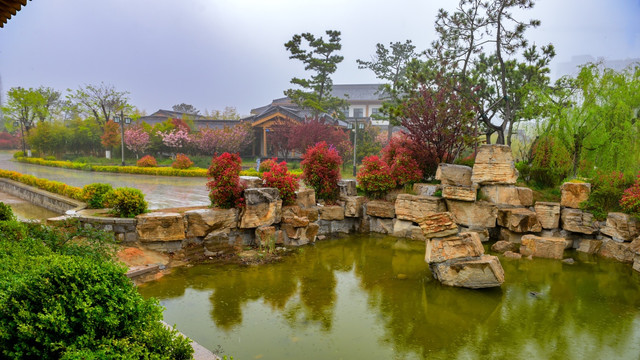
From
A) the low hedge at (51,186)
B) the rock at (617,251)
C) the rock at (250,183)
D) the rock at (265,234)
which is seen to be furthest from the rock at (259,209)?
the rock at (617,251)

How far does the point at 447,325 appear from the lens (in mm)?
5578

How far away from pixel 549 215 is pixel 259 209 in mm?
7420

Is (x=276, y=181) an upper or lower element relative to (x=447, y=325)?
upper

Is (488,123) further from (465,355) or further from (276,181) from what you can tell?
(465,355)

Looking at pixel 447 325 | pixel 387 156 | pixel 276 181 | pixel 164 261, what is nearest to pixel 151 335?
pixel 447 325

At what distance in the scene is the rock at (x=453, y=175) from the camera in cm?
1068

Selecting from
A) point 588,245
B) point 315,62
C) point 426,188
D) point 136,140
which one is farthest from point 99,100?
point 588,245

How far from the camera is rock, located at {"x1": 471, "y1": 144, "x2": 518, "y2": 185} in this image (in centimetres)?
1020

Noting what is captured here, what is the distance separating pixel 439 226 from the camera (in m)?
7.20

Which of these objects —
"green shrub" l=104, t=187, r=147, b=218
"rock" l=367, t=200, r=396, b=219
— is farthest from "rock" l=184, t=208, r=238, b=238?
"rock" l=367, t=200, r=396, b=219

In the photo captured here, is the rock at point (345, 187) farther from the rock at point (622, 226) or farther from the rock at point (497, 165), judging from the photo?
the rock at point (622, 226)

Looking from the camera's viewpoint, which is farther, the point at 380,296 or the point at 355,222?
the point at 355,222

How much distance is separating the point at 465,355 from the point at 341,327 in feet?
5.47

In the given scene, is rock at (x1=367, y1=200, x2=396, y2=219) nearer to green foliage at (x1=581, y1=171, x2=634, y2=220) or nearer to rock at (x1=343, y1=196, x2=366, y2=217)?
rock at (x1=343, y1=196, x2=366, y2=217)
